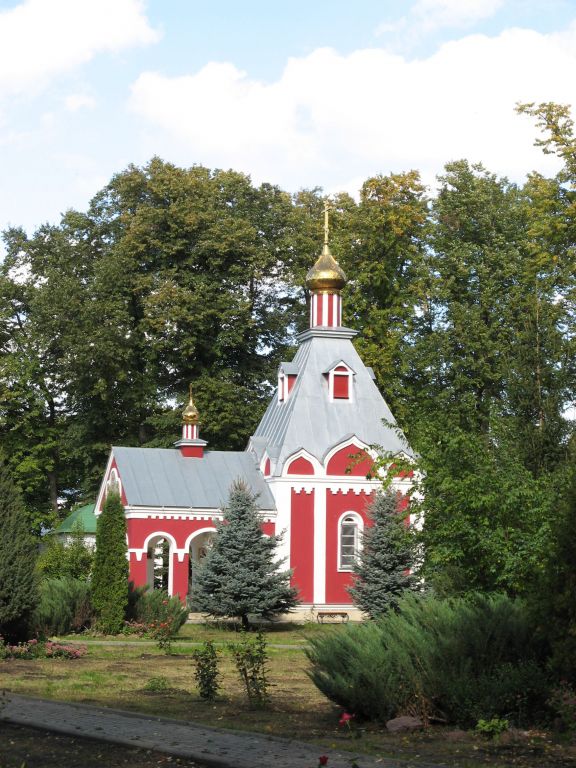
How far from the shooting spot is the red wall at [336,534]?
106ft

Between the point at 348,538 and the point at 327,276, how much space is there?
8.06 m

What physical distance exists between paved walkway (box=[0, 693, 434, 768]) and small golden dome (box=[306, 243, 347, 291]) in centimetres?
2461

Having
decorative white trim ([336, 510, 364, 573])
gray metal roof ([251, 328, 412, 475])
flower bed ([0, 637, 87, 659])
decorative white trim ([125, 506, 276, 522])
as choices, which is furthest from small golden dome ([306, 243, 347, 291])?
flower bed ([0, 637, 87, 659])

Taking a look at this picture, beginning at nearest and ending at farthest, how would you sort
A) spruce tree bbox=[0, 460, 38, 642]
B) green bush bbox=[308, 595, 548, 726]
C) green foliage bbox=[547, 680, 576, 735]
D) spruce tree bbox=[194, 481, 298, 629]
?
green foliage bbox=[547, 680, 576, 735] → green bush bbox=[308, 595, 548, 726] → spruce tree bbox=[0, 460, 38, 642] → spruce tree bbox=[194, 481, 298, 629]

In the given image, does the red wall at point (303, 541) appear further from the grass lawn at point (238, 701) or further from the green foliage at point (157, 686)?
the green foliage at point (157, 686)

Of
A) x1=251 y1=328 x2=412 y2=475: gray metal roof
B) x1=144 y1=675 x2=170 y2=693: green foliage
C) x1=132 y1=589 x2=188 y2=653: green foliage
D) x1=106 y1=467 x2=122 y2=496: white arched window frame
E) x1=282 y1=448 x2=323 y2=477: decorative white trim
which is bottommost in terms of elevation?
x1=144 y1=675 x2=170 y2=693: green foliage

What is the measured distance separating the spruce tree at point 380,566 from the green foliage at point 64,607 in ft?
25.6

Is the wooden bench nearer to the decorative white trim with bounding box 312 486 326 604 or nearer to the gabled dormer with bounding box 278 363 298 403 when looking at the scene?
the decorative white trim with bounding box 312 486 326 604

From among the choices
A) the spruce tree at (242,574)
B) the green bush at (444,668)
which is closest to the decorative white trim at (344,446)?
the spruce tree at (242,574)

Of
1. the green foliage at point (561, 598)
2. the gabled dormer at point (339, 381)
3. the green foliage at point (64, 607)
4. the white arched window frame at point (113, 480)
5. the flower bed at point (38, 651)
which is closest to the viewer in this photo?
the green foliage at point (561, 598)

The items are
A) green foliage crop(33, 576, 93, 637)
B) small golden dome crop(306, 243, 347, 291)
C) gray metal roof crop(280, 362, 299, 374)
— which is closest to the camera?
green foliage crop(33, 576, 93, 637)

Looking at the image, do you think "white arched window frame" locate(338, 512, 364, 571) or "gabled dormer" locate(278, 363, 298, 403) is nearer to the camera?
"white arched window frame" locate(338, 512, 364, 571)

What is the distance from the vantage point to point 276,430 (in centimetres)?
3391

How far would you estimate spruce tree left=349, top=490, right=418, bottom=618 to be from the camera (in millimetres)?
27891
